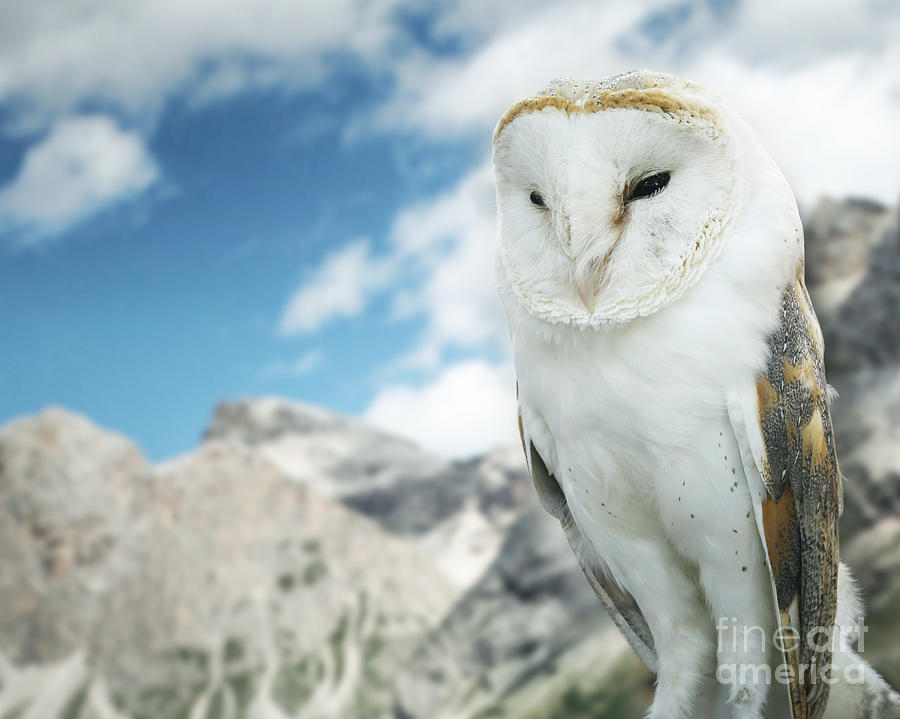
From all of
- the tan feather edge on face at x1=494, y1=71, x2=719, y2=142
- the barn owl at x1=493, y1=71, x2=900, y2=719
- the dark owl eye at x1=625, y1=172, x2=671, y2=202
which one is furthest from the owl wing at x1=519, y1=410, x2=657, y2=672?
the tan feather edge on face at x1=494, y1=71, x2=719, y2=142

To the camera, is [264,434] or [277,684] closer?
[277,684]

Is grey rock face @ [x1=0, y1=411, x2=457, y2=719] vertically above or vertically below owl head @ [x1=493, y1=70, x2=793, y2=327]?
above

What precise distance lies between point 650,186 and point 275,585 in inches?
568

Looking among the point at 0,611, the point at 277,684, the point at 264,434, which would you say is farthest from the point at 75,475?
the point at 277,684

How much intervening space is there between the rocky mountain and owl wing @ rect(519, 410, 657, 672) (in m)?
10.3

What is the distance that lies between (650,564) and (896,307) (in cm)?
1024

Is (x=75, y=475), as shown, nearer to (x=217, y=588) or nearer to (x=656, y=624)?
(x=217, y=588)

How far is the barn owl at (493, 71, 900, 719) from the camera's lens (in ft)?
4.70

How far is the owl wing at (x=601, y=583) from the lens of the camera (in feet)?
5.99

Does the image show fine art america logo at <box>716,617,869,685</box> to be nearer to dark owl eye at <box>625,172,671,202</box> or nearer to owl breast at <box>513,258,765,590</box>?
owl breast at <box>513,258,765,590</box>

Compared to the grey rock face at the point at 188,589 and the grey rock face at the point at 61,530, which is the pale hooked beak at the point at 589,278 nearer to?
the grey rock face at the point at 188,589

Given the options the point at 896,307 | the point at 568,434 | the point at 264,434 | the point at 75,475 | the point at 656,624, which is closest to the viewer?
the point at 568,434

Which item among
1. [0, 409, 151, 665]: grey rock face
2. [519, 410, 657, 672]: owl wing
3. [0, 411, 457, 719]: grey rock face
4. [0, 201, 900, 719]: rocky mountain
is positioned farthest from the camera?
[0, 409, 151, 665]: grey rock face

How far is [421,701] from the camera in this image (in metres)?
12.8
